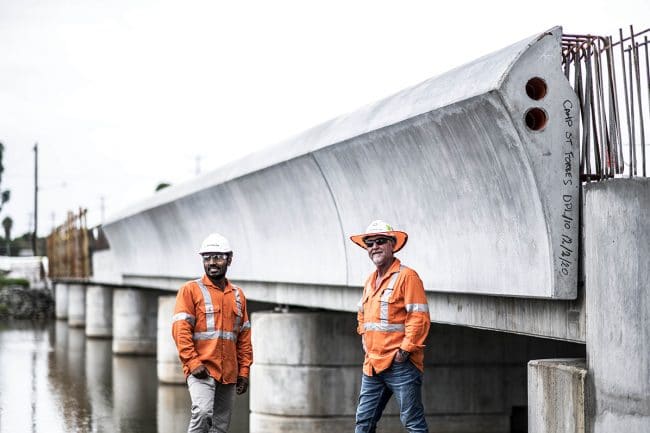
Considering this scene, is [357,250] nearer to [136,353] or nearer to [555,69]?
[555,69]

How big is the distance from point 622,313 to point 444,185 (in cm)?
283

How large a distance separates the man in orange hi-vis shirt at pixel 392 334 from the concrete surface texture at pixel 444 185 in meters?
0.93

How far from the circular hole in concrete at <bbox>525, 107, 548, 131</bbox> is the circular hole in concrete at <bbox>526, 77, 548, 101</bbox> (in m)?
0.09

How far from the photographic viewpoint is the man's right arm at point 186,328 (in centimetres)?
811

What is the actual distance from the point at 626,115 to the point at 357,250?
4612mm

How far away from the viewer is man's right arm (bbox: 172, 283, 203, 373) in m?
8.11

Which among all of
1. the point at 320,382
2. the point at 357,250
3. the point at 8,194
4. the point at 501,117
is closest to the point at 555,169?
the point at 501,117

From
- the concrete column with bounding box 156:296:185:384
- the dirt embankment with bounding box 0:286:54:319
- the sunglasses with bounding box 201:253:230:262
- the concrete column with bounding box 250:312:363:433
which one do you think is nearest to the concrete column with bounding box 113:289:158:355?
the concrete column with bounding box 156:296:185:384

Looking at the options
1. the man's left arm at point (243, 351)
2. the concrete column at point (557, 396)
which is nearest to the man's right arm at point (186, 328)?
the man's left arm at point (243, 351)

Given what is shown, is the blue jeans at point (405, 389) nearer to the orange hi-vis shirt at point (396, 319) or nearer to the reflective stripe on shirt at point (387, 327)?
the orange hi-vis shirt at point (396, 319)

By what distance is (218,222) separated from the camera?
17094 millimetres

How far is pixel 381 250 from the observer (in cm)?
820

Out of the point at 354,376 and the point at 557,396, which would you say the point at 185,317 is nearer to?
the point at 557,396

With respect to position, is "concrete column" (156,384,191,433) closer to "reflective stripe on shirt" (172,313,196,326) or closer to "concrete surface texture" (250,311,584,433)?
"concrete surface texture" (250,311,584,433)
